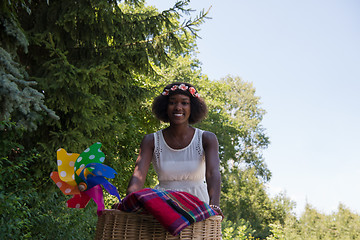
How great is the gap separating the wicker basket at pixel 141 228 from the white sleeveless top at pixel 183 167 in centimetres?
64

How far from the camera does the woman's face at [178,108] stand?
2572 millimetres

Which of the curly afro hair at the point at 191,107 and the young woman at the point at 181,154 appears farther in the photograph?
the curly afro hair at the point at 191,107

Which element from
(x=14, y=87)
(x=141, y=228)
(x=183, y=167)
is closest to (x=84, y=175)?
(x=141, y=228)

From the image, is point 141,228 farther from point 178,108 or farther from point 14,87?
point 14,87

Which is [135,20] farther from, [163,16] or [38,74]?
[38,74]

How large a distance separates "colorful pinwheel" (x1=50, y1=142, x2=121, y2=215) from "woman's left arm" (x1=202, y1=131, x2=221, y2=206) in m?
0.62

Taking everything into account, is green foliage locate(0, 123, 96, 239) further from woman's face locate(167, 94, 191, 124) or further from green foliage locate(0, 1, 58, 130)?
woman's face locate(167, 94, 191, 124)

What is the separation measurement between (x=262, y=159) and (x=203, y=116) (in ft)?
78.7

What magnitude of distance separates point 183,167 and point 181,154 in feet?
A: 0.33

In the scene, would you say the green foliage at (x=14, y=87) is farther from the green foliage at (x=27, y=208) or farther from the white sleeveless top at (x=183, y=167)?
the white sleeveless top at (x=183, y=167)

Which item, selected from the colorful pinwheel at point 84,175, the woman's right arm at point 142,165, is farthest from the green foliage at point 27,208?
the colorful pinwheel at point 84,175

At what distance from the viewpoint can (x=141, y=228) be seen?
1776 millimetres

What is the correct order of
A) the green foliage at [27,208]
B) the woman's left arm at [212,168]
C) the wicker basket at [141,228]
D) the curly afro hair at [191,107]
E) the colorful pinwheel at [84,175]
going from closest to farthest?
the wicker basket at [141,228] < the colorful pinwheel at [84,175] < the woman's left arm at [212,168] < the curly afro hair at [191,107] < the green foliage at [27,208]

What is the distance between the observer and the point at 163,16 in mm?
6473
